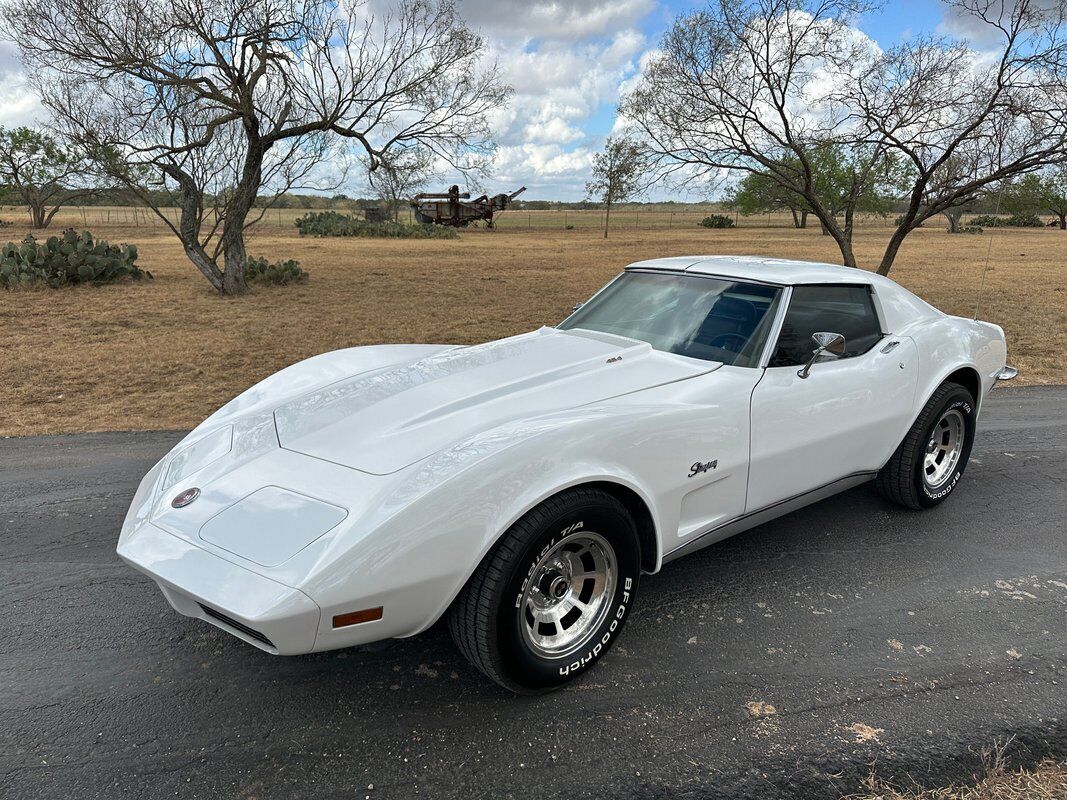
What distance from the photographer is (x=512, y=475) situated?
2.35 meters

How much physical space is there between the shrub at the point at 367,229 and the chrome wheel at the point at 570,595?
40865 mm

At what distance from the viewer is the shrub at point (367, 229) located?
41.9 metres

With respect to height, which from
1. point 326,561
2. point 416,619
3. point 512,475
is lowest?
point 416,619

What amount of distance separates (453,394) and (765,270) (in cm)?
187

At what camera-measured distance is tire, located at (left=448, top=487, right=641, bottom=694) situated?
2334 millimetres

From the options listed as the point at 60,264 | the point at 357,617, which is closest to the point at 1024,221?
the point at 60,264

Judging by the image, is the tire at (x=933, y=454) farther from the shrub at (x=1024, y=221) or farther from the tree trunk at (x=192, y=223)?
the shrub at (x=1024, y=221)

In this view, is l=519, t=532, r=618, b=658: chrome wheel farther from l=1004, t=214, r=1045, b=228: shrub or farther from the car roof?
l=1004, t=214, r=1045, b=228: shrub

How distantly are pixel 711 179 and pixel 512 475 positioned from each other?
11839 mm

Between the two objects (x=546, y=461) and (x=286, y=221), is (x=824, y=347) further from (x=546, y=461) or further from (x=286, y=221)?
(x=286, y=221)

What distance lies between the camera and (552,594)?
2.62 m

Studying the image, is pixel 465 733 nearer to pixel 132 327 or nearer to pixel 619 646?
pixel 619 646

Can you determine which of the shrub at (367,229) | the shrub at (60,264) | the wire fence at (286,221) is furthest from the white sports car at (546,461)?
the wire fence at (286,221)

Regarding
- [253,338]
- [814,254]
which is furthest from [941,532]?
[814,254]
